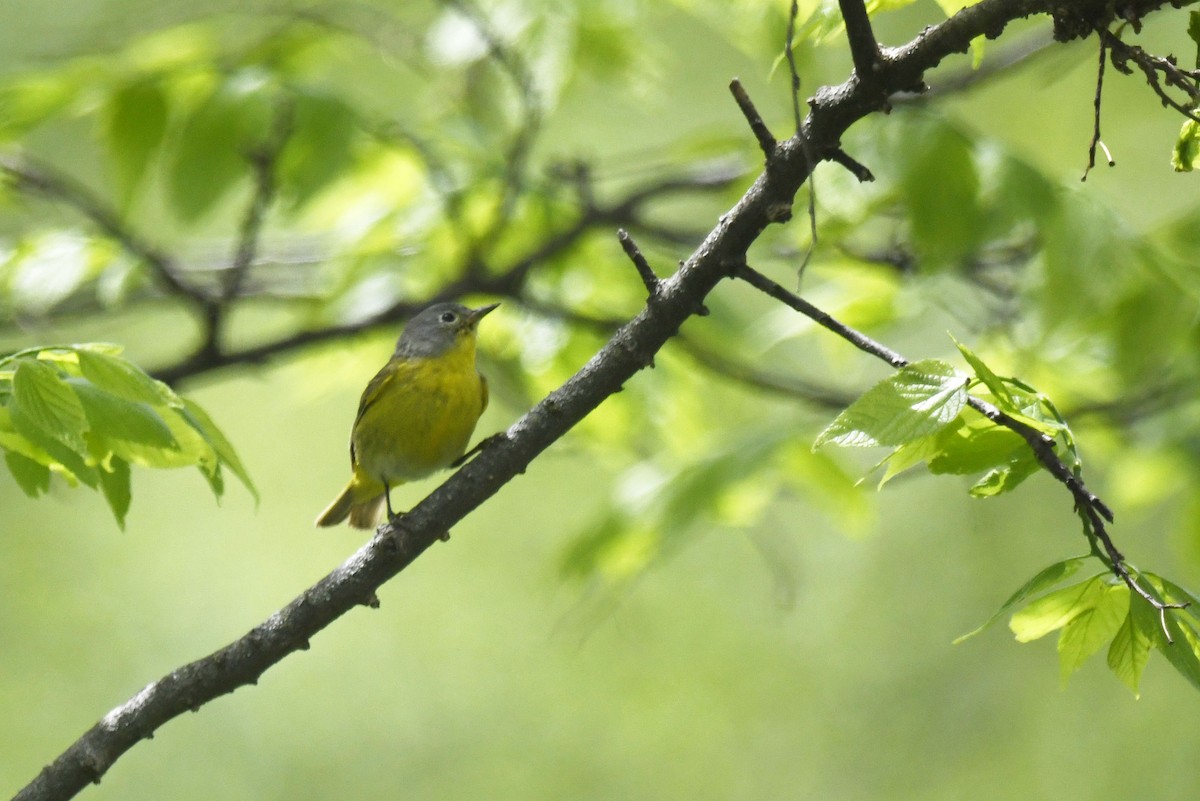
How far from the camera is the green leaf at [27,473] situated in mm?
2264

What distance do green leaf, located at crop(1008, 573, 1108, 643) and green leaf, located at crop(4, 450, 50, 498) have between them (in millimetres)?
1894

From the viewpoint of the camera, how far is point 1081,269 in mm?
3266

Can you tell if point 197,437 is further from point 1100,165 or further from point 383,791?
point 383,791

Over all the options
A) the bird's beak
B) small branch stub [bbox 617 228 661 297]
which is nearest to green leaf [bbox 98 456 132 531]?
small branch stub [bbox 617 228 661 297]

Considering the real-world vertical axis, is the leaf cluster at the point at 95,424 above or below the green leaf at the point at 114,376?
below

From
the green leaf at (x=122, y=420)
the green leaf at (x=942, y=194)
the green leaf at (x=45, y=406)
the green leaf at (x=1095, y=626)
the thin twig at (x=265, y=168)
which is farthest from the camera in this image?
the thin twig at (x=265, y=168)

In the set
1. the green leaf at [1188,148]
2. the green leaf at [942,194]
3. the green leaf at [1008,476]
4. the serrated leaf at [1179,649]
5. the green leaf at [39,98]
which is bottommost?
the serrated leaf at [1179,649]

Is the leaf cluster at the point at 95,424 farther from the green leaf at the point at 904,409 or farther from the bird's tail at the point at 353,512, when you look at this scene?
the bird's tail at the point at 353,512

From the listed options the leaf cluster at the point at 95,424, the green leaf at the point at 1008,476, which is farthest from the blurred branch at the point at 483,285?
the green leaf at the point at 1008,476

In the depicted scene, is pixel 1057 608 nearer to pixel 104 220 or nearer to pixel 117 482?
pixel 117 482

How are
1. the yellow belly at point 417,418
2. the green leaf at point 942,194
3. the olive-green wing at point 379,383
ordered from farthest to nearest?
the olive-green wing at point 379,383 → the yellow belly at point 417,418 → the green leaf at point 942,194

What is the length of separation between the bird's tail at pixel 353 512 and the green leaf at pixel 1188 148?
3638mm

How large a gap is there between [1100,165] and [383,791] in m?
8.48

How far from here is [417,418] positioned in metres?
4.17
